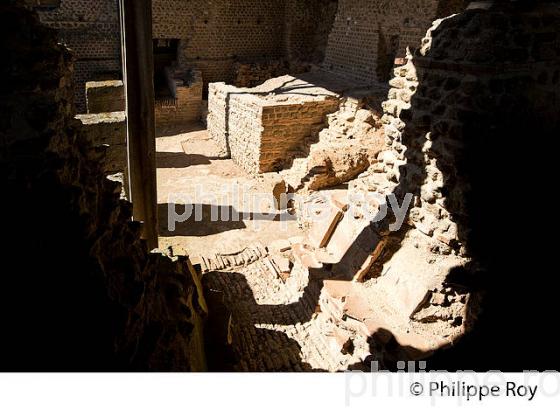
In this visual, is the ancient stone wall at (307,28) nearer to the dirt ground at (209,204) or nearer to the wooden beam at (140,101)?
the dirt ground at (209,204)

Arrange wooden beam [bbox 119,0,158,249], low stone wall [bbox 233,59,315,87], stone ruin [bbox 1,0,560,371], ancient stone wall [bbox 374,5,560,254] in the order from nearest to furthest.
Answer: stone ruin [bbox 1,0,560,371]
ancient stone wall [bbox 374,5,560,254]
wooden beam [bbox 119,0,158,249]
low stone wall [bbox 233,59,315,87]

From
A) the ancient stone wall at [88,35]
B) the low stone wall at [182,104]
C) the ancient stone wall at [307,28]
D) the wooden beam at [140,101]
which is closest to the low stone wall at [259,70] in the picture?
the ancient stone wall at [307,28]

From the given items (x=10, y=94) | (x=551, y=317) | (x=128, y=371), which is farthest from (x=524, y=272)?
(x=10, y=94)

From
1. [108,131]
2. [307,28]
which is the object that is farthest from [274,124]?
[307,28]

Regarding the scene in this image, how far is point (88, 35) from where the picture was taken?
44.6 ft

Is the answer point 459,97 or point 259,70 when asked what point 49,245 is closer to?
point 459,97

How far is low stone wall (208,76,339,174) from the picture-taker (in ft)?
31.3

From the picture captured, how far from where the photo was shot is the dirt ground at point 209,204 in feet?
24.1

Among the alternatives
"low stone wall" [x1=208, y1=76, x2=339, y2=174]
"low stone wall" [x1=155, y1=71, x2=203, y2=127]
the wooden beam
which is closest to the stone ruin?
the wooden beam

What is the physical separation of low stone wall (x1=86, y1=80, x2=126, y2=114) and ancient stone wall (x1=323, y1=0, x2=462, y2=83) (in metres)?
6.89

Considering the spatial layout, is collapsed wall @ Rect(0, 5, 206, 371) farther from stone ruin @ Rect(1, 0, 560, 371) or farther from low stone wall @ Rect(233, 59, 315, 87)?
low stone wall @ Rect(233, 59, 315, 87)

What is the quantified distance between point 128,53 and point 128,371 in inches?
133

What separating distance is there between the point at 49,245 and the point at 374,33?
11009 mm

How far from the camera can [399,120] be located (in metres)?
4.53
